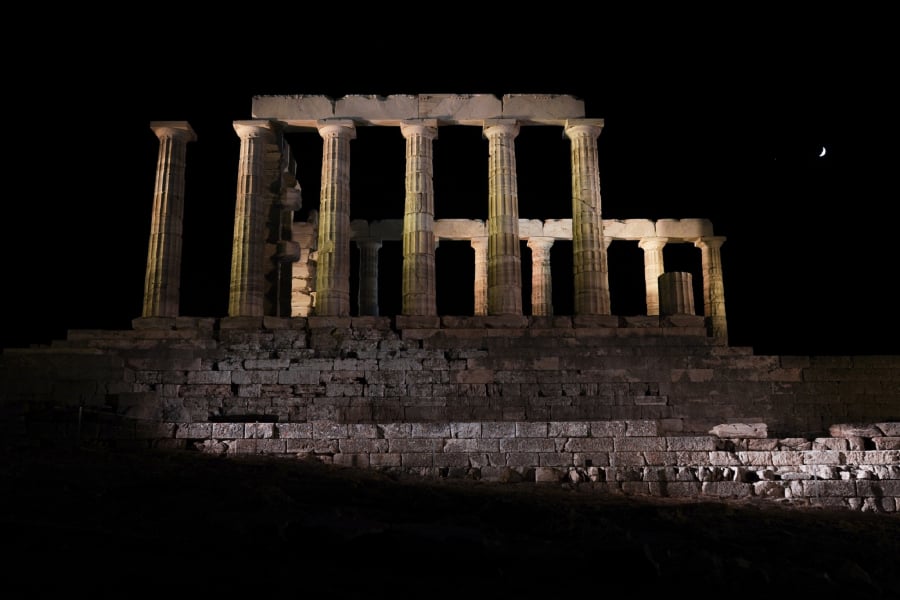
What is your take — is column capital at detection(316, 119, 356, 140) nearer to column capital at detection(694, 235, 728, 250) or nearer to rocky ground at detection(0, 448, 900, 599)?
rocky ground at detection(0, 448, 900, 599)

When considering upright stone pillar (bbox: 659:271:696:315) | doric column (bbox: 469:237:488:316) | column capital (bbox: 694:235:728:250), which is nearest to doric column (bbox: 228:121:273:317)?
doric column (bbox: 469:237:488:316)

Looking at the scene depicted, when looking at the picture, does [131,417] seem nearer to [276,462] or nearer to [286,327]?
[276,462]

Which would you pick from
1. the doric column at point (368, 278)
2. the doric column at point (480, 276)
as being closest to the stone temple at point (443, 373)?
the doric column at point (368, 278)

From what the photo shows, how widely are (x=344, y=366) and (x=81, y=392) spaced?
6861mm

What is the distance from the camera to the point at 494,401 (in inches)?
801

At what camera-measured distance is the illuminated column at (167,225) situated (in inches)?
998

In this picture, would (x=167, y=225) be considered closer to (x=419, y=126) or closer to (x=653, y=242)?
(x=419, y=126)

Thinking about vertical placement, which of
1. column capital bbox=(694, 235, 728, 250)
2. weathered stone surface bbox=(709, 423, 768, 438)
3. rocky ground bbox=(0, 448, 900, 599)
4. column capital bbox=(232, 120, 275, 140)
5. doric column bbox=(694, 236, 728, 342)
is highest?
column capital bbox=(232, 120, 275, 140)

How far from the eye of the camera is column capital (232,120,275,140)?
26422 millimetres

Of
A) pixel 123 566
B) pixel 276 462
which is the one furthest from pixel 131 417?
pixel 123 566

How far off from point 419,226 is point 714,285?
1597 cm

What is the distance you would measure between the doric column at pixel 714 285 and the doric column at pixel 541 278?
7239 millimetres

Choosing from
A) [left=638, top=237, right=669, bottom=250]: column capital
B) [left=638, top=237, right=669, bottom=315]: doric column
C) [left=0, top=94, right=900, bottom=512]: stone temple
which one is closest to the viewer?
[left=0, top=94, right=900, bottom=512]: stone temple

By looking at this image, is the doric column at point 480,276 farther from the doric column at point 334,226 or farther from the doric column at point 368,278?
the doric column at point 334,226
